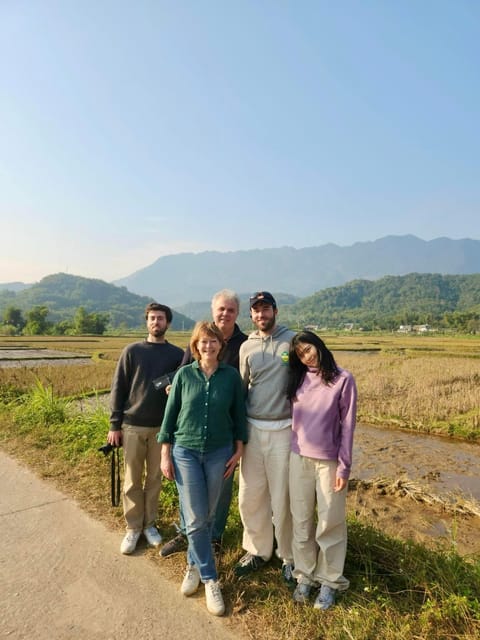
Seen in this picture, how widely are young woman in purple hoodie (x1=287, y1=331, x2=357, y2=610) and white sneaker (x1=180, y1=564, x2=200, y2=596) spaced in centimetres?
69

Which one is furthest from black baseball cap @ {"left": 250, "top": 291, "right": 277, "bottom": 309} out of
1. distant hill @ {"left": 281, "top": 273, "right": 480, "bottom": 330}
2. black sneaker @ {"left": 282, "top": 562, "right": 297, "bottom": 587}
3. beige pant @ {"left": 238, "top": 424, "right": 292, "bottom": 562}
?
distant hill @ {"left": 281, "top": 273, "right": 480, "bottom": 330}

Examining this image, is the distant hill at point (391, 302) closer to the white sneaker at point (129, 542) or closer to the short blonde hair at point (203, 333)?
the white sneaker at point (129, 542)

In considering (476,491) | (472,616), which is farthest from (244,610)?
(476,491)

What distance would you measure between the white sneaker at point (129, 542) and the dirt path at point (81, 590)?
57mm

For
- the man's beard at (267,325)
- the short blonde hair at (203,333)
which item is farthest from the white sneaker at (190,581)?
the man's beard at (267,325)

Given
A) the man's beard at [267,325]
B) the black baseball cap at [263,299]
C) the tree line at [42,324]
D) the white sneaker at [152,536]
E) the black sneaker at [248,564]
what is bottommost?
the tree line at [42,324]

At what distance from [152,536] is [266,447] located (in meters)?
1.42

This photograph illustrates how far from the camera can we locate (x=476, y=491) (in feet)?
24.3

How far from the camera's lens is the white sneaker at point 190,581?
2789 mm

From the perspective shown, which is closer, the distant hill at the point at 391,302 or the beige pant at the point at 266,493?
the beige pant at the point at 266,493

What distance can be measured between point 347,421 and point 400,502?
4.54 meters

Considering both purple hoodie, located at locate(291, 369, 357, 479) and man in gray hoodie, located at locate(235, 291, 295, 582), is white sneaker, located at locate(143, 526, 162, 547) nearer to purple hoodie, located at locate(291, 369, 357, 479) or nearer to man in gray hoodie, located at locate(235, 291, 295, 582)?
man in gray hoodie, located at locate(235, 291, 295, 582)

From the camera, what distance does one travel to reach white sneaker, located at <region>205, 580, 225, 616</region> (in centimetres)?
260

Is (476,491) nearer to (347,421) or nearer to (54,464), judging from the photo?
(347,421)
